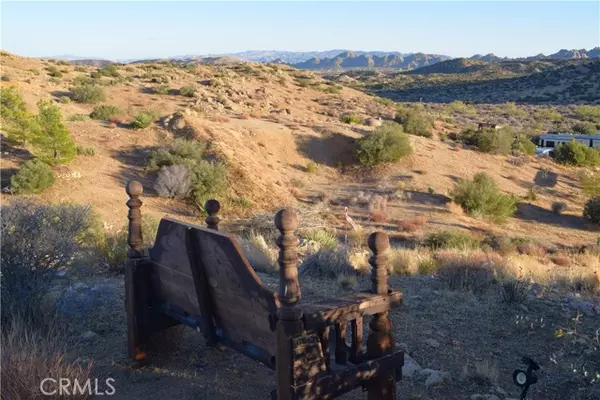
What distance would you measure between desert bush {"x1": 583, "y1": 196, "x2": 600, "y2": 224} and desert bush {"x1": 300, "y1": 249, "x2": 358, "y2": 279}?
52.6ft

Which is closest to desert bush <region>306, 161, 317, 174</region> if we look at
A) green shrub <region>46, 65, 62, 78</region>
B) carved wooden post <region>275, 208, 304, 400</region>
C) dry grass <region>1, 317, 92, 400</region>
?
dry grass <region>1, 317, 92, 400</region>

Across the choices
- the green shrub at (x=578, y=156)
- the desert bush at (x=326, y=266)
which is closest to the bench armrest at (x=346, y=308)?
the desert bush at (x=326, y=266)

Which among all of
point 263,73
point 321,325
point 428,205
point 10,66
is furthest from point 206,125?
point 263,73

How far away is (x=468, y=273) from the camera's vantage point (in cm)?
812

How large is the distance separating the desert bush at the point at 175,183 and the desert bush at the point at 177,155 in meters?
0.66

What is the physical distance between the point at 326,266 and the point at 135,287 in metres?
3.85

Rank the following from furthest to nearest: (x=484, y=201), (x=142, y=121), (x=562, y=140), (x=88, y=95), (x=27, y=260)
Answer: (x=562, y=140)
(x=88, y=95)
(x=142, y=121)
(x=484, y=201)
(x=27, y=260)

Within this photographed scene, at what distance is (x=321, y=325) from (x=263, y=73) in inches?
1921

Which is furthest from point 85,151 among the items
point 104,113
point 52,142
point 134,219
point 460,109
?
point 460,109

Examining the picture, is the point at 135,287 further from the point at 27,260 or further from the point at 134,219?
the point at 27,260

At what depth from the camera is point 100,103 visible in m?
30.1

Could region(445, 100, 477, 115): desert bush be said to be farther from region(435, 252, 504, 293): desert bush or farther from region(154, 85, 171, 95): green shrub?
region(435, 252, 504, 293): desert bush

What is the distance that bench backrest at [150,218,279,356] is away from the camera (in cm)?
379

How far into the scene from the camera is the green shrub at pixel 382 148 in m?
24.6
